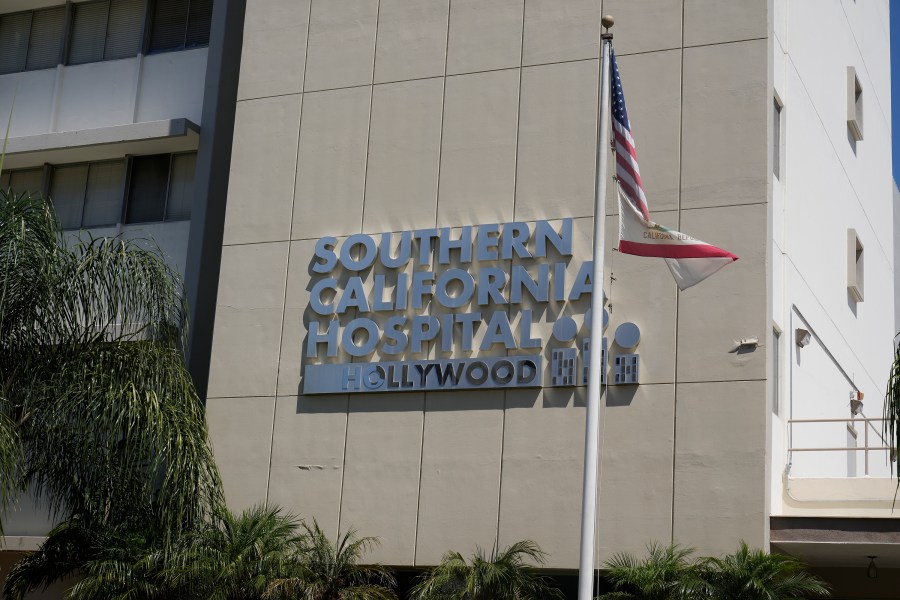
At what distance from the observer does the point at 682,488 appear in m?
18.5

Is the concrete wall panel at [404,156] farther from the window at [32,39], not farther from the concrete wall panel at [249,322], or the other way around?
the window at [32,39]

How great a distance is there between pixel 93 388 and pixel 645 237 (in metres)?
8.08

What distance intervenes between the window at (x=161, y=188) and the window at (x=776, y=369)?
36.2ft

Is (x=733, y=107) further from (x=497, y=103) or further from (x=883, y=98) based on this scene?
(x=883, y=98)

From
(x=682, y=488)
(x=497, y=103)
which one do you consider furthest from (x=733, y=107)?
(x=682, y=488)

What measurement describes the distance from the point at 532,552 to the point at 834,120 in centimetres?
1127

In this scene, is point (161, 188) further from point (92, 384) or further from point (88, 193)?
point (92, 384)

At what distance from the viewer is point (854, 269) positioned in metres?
25.7

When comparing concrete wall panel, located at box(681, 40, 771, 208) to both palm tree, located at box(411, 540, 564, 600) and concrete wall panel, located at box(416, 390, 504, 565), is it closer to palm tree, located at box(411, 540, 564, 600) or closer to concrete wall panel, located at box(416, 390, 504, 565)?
concrete wall panel, located at box(416, 390, 504, 565)

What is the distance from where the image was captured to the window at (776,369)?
1954cm

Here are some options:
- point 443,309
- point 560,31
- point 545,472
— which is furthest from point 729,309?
point 560,31

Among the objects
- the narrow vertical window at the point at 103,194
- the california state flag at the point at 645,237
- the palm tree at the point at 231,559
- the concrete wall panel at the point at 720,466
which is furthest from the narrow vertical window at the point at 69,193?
the california state flag at the point at 645,237

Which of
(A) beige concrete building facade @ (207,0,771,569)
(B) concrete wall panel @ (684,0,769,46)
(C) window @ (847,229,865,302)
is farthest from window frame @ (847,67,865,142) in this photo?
(A) beige concrete building facade @ (207,0,771,569)

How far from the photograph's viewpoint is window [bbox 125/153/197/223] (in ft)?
82.2
